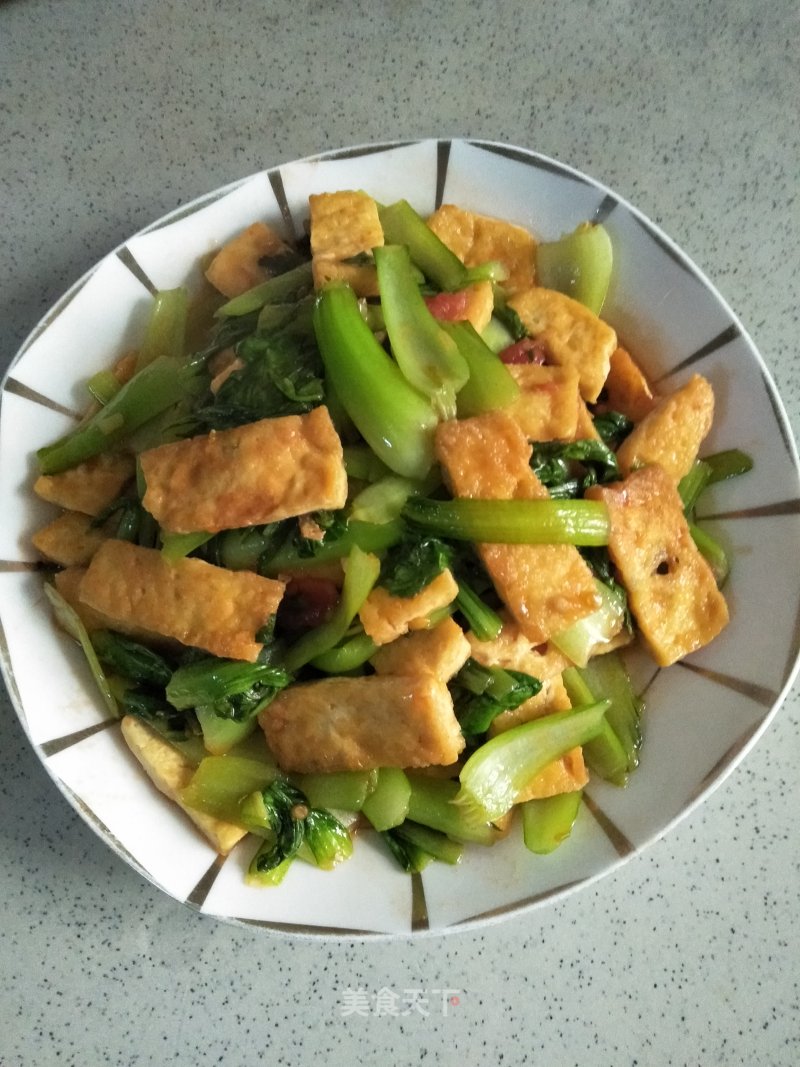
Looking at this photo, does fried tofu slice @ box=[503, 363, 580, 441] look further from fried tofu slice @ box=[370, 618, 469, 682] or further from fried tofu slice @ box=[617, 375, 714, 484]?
fried tofu slice @ box=[370, 618, 469, 682]

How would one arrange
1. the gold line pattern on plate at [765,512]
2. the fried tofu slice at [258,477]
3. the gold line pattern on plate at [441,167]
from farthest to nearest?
1. the gold line pattern on plate at [441,167]
2. the gold line pattern on plate at [765,512]
3. the fried tofu slice at [258,477]

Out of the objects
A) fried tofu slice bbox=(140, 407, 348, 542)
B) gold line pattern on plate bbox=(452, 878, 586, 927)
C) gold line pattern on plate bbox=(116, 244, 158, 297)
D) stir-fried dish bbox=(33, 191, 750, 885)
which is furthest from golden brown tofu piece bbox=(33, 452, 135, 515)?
gold line pattern on plate bbox=(452, 878, 586, 927)

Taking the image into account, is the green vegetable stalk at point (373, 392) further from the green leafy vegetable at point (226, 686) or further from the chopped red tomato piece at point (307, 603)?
the green leafy vegetable at point (226, 686)

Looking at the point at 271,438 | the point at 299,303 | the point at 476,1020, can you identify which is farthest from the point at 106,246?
the point at 476,1020

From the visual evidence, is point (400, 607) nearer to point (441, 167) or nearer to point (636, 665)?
point (636, 665)

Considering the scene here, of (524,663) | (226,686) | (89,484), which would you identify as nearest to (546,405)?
(524,663)

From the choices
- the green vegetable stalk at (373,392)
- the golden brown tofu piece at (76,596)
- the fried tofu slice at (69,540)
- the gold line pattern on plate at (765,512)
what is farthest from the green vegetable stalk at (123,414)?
the gold line pattern on plate at (765,512)
